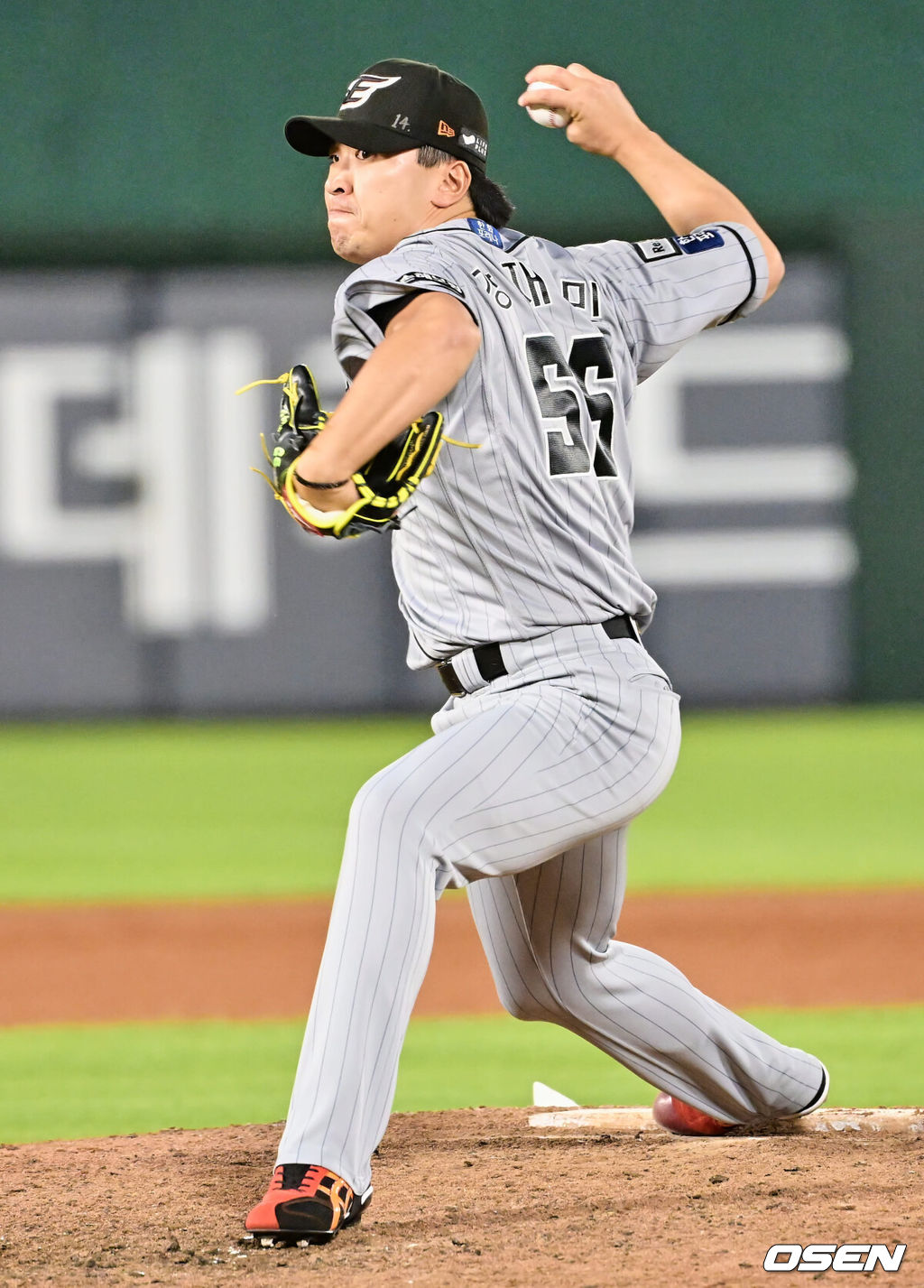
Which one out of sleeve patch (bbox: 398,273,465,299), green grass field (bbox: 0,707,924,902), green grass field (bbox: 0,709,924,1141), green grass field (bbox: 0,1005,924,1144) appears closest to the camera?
sleeve patch (bbox: 398,273,465,299)

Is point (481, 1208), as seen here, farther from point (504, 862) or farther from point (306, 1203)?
point (504, 862)

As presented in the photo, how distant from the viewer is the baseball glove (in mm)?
2131

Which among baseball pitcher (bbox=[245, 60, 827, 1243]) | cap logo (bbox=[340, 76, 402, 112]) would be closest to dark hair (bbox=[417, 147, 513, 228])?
baseball pitcher (bbox=[245, 60, 827, 1243])

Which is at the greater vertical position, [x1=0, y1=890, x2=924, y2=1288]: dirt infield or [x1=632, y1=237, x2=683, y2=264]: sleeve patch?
[x1=632, y1=237, x2=683, y2=264]: sleeve patch

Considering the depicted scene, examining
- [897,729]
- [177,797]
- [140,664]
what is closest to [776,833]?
[177,797]

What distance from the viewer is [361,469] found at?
7.04ft

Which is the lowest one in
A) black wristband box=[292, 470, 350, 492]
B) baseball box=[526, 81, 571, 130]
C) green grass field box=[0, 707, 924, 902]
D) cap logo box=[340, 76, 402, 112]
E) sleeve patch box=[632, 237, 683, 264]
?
green grass field box=[0, 707, 924, 902]

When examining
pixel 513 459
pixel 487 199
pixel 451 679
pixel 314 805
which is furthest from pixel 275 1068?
pixel 314 805

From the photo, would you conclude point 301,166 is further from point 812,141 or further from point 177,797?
point 177,797

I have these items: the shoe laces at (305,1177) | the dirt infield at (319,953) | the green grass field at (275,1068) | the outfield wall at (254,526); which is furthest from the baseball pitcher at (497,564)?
the outfield wall at (254,526)

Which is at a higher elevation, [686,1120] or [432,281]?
[432,281]

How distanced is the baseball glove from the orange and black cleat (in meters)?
0.78

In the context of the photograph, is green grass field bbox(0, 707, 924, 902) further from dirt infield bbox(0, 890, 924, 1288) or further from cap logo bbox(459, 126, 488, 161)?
cap logo bbox(459, 126, 488, 161)

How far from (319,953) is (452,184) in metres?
3.15
